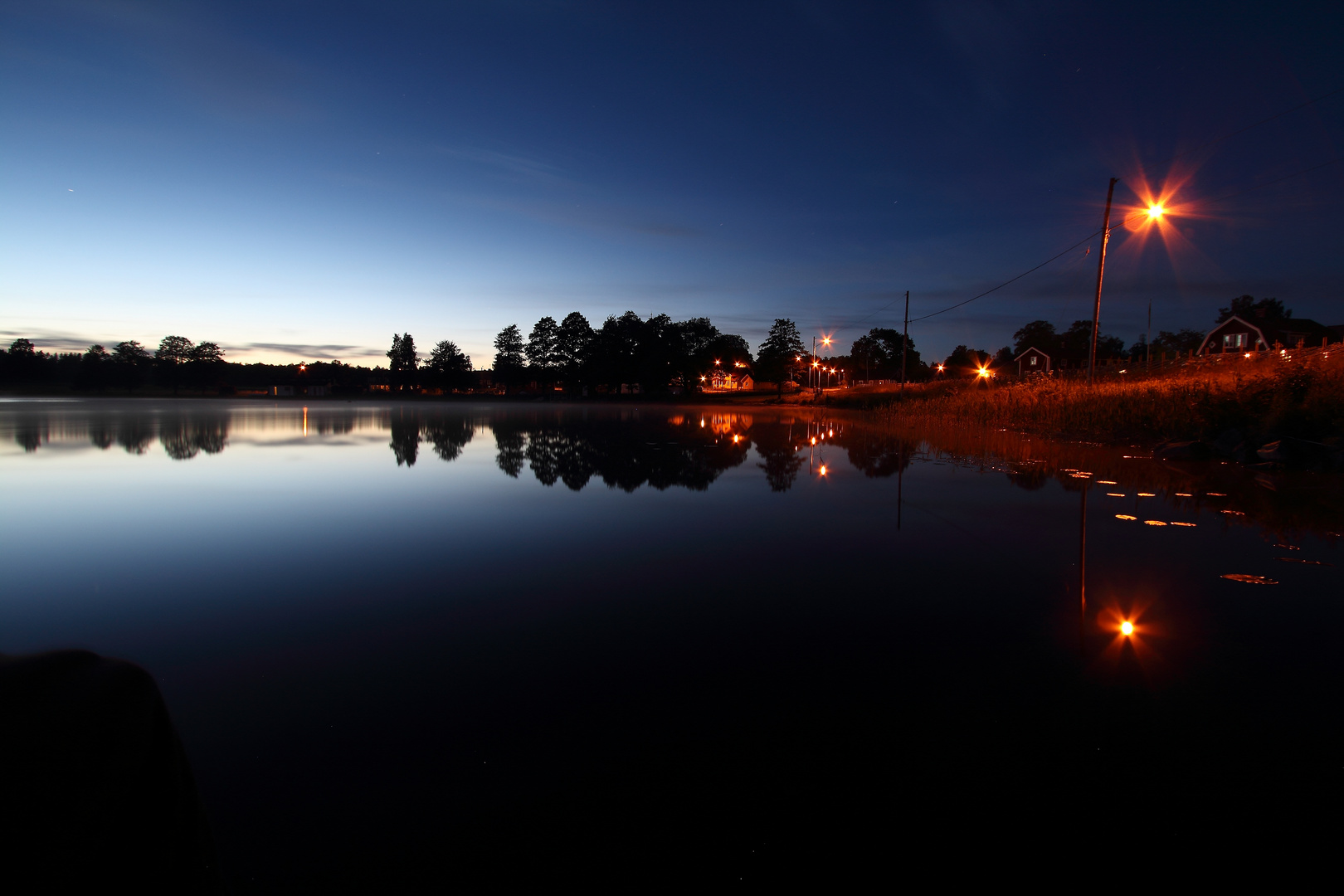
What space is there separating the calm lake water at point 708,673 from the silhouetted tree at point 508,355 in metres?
101

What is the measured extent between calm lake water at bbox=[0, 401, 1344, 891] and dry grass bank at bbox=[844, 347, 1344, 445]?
7.65 m

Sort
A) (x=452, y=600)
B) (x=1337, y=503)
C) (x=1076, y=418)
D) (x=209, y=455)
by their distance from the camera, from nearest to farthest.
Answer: (x=452, y=600), (x=1337, y=503), (x=209, y=455), (x=1076, y=418)

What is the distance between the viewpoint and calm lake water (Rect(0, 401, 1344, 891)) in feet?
8.14

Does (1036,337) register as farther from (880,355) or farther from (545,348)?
(545,348)

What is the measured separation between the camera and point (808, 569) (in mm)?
5848

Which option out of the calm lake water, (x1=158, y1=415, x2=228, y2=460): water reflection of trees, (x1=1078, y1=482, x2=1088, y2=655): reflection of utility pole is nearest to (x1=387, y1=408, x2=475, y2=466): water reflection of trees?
(x1=158, y1=415, x2=228, y2=460): water reflection of trees

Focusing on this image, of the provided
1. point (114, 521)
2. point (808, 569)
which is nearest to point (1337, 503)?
point (808, 569)

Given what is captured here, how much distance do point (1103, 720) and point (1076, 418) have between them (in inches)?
802

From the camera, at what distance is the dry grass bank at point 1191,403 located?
1408 cm

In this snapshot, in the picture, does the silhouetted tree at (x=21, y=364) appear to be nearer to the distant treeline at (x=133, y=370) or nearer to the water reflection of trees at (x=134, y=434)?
the distant treeline at (x=133, y=370)

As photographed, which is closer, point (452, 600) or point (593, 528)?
point (452, 600)

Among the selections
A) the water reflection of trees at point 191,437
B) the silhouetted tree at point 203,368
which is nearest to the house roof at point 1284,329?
the water reflection of trees at point 191,437

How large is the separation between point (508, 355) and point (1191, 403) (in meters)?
102

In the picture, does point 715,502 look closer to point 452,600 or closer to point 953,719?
point 452,600
